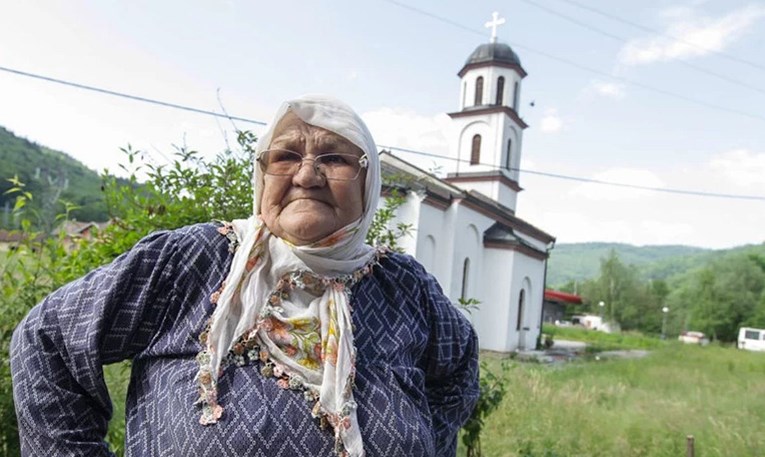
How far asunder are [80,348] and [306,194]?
26.4 inches

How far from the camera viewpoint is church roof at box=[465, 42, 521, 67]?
68.6ft

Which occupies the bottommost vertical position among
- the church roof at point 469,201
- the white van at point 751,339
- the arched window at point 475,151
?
the white van at point 751,339

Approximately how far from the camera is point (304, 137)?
1455 mm

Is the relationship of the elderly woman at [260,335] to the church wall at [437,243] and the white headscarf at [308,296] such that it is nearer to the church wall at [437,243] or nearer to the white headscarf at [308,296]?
the white headscarf at [308,296]

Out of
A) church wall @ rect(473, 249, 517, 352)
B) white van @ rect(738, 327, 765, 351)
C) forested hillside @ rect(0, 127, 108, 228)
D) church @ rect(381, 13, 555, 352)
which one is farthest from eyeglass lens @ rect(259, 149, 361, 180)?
white van @ rect(738, 327, 765, 351)

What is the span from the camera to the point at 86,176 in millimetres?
53094

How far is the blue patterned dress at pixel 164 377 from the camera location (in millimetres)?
1224

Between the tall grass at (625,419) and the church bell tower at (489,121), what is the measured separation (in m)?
11.0

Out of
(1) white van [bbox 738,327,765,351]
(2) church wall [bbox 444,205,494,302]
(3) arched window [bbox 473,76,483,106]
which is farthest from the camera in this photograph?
(1) white van [bbox 738,327,765,351]

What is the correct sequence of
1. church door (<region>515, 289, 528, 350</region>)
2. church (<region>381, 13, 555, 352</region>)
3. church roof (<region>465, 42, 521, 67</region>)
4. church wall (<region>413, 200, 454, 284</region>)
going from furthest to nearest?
church roof (<region>465, 42, 521, 67</region>) → church door (<region>515, 289, 528, 350</region>) → church (<region>381, 13, 555, 352</region>) → church wall (<region>413, 200, 454, 284</region>)

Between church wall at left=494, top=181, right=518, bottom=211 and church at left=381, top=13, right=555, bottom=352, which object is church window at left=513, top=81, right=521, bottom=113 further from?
church wall at left=494, top=181, right=518, bottom=211

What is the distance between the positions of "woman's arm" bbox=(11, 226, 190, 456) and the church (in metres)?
13.0

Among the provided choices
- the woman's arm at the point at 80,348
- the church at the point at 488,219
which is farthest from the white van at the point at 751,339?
the woman's arm at the point at 80,348

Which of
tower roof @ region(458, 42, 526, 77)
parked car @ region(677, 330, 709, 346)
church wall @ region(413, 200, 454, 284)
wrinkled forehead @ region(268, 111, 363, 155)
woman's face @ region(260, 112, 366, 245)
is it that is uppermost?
tower roof @ region(458, 42, 526, 77)
